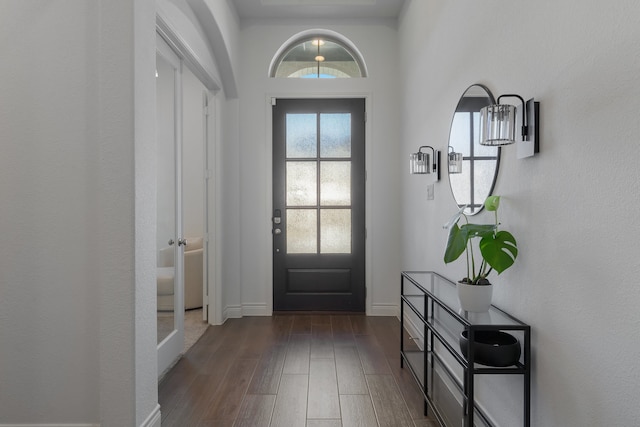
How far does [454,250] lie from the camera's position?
150cm

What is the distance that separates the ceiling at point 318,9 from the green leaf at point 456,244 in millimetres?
3018

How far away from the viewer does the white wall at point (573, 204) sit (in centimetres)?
101

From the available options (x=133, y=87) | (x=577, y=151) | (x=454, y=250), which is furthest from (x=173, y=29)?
(x=577, y=151)

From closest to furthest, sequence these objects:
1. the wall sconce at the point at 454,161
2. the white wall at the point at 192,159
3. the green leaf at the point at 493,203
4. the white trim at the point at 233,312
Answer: the green leaf at the point at 493,203
the wall sconce at the point at 454,161
the white trim at the point at 233,312
the white wall at the point at 192,159

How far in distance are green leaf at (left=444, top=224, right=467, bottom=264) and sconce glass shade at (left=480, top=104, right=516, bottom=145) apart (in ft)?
1.24

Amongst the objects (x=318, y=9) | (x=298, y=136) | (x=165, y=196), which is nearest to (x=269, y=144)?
(x=298, y=136)

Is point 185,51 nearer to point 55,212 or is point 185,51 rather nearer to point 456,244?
point 55,212

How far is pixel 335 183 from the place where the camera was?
4.05 metres

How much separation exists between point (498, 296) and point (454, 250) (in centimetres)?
42

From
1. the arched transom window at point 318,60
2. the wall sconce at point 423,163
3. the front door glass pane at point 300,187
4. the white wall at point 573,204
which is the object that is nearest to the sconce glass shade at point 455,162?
the wall sconce at point 423,163

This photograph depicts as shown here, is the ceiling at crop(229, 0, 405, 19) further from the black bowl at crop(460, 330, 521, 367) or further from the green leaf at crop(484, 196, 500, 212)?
the black bowl at crop(460, 330, 521, 367)

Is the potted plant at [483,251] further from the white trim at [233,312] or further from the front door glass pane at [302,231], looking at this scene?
the white trim at [233,312]

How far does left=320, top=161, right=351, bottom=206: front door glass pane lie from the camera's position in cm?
404

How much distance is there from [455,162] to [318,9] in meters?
2.43
